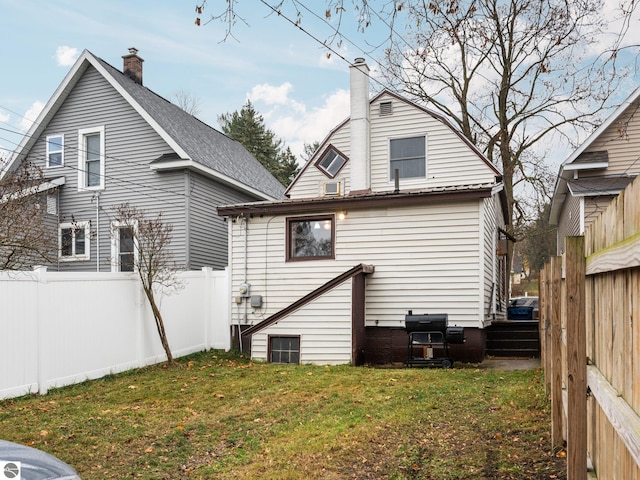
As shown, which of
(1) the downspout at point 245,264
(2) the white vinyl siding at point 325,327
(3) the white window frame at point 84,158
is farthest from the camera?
(3) the white window frame at point 84,158

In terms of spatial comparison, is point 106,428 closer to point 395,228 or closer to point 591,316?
point 591,316

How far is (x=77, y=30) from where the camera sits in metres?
16.7

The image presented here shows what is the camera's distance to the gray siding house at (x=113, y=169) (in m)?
16.0

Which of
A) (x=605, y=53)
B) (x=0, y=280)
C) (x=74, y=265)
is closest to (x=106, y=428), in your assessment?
(x=0, y=280)

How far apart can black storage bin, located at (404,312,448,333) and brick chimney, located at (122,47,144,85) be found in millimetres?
13361

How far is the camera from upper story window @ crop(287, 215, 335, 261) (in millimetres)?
12930

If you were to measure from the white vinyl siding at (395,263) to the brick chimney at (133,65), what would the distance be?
8.62 meters

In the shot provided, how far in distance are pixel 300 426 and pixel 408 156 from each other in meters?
9.75

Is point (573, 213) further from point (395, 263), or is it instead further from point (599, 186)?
point (395, 263)

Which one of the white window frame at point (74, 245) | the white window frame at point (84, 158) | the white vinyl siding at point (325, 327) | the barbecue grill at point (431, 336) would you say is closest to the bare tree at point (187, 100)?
the white window frame at point (84, 158)

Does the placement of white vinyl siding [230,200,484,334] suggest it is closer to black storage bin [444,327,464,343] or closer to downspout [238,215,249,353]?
downspout [238,215,249,353]

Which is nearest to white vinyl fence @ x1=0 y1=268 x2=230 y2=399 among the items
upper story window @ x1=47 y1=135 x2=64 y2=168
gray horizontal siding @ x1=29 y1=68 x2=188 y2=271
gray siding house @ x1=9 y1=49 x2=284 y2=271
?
gray siding house @ x1=9 y1=49 x2=284 y2=271

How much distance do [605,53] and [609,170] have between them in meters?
12.5

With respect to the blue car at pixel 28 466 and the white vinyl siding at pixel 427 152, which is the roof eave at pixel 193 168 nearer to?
the white vinyl siding at pixel 427 152
